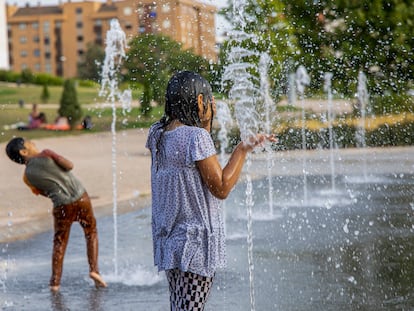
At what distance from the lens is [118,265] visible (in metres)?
6.92

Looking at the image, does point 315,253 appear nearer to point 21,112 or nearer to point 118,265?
point 118,265

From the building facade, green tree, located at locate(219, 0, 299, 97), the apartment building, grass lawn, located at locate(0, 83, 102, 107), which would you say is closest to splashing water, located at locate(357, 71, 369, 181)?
green tree, located at locate(219, 0, 299, 97)

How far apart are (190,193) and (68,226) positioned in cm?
283

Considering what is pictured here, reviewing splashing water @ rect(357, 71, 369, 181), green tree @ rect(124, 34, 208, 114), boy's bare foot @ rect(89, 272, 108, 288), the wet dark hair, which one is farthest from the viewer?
splashing water @ rect(357, 71, 369, 181)

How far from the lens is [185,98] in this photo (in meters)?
3.31

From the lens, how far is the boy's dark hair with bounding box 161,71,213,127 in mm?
3311

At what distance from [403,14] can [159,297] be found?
14.2 metres

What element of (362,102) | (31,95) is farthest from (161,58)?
(31,95)

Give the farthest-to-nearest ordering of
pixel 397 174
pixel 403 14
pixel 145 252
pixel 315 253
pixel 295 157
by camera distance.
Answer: pixel 403 14 → pixel 295 157 → pixel 397 174 → pixel 145 252 → pixel 315 253

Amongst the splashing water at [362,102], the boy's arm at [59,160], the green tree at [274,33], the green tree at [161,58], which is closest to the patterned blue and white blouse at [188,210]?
the boy's arm at [59,160]

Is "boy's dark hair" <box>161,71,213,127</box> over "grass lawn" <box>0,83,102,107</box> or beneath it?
over

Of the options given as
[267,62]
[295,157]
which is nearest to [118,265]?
[267,62]

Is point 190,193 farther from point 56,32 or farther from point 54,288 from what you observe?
point 56,32

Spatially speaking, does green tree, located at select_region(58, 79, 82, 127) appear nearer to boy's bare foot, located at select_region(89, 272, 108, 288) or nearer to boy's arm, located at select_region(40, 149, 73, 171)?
boy's bare foot, located at select_region(89, 272, 108, 288)
